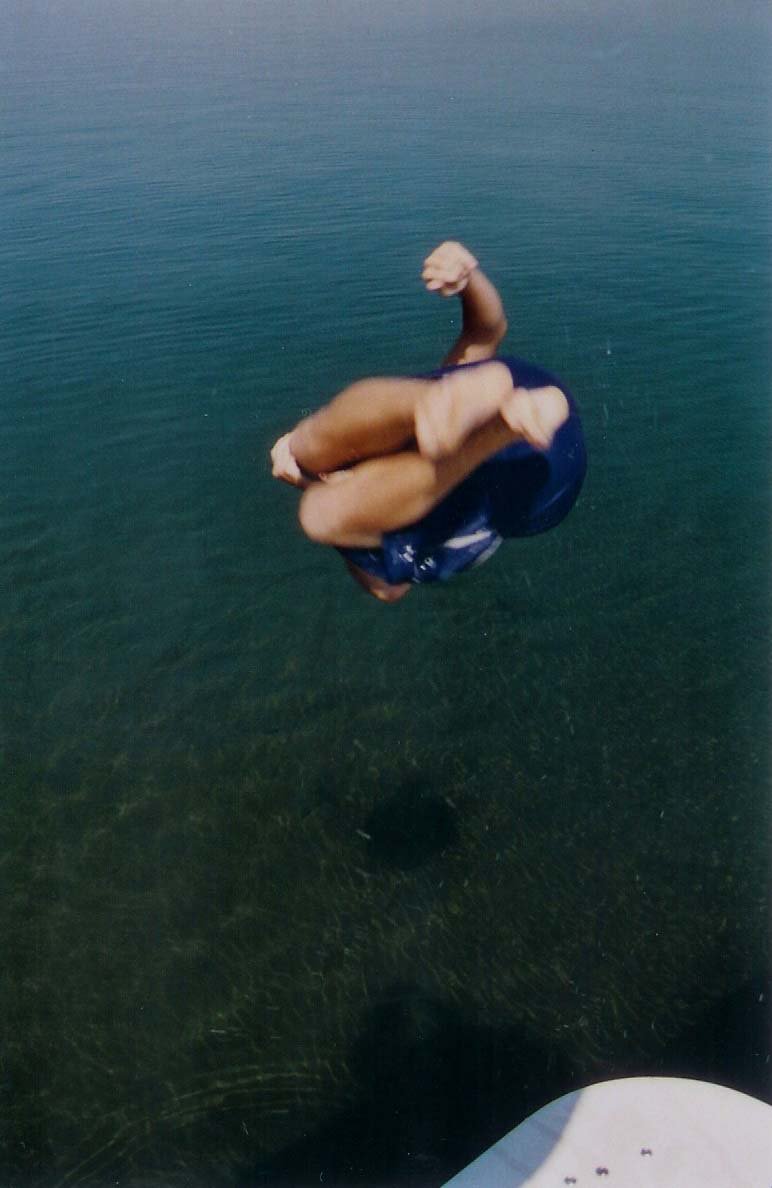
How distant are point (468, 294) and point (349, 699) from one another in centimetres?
651

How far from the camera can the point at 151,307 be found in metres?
15.6

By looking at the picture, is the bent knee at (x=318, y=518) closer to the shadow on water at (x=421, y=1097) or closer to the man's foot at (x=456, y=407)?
the man's foot at (x=456, y=407)

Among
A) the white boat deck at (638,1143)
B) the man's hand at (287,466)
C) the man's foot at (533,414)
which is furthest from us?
the white boat deck at (638,1143)

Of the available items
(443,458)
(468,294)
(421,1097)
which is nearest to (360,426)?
(443,458)

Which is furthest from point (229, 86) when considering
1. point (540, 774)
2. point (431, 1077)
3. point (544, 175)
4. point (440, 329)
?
Result: point (431, 1077)

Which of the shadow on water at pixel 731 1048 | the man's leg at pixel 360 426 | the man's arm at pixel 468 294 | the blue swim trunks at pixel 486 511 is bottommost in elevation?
the shadow on water at pixel 731 1048

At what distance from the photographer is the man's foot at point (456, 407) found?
118 inches

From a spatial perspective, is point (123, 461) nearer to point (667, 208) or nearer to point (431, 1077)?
point (431, 1077)

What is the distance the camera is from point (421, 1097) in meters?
6.98

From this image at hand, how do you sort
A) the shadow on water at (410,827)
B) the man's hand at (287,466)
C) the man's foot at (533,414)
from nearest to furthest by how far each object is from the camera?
the man's foot at (533,414) < the man's hand at (287,466) < the shadow on water at (410,827)

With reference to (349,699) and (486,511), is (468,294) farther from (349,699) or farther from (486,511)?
(349,699)

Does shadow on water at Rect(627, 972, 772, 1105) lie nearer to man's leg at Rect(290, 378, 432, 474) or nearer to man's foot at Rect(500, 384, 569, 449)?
man's leg at Rect(290, 378, 432, 474)

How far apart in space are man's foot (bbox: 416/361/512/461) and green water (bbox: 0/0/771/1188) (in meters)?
5.62

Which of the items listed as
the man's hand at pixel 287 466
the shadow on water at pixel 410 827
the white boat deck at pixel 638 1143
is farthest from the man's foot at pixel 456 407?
the shadow on water at pixel 410 827
